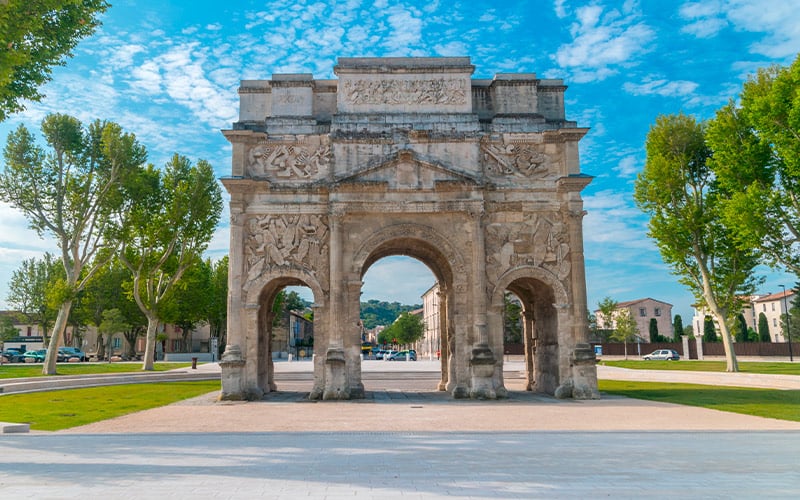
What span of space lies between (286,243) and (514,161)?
9.30 meters

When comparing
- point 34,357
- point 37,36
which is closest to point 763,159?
point 37,36

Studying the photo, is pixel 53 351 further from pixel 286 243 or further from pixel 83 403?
pixel 286 243

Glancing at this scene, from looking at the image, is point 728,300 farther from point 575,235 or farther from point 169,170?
point 169,170

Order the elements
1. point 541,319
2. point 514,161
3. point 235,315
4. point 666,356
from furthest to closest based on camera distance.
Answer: point 666,356 < point 541,319 < point 514,161 < point 235,315

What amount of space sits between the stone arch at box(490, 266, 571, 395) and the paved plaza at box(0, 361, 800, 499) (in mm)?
5055

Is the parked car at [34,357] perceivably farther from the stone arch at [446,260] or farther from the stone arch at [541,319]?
the stone arch at [541,319]

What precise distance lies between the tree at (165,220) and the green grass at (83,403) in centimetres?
1131

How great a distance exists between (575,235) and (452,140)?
19.3 ft

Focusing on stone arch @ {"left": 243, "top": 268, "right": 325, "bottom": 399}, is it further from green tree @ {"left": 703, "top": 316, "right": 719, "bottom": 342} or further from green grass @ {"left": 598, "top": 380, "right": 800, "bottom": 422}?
green tree @ {"left": 703, "top": 316, "right": 719, "bottom": 342}

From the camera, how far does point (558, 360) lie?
73.9 feet

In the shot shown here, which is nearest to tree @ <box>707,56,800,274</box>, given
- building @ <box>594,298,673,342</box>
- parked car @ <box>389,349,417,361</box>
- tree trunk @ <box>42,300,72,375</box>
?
tree trunk @ <box>42,300,72,375</box>

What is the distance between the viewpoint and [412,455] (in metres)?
10.0

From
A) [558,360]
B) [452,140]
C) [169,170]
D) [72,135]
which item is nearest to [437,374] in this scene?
[558,360]

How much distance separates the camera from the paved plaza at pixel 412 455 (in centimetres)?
745
